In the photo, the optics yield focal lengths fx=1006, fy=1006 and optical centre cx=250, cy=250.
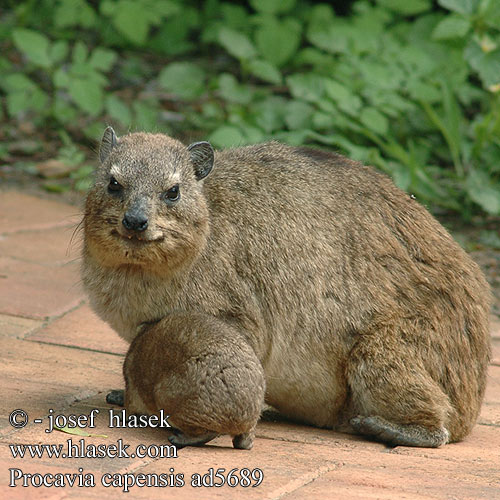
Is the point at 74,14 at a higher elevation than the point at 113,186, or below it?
higher

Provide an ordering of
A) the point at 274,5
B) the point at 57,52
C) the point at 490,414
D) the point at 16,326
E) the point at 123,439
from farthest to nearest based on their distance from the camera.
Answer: the point at 274,5 < the point at 57,52 < the point at 16,326 < the point at 490,414 < the point at 123,439

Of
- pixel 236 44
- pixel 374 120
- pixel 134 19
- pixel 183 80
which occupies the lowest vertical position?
pixel 374 120

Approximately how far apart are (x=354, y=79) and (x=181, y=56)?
326 centimetres

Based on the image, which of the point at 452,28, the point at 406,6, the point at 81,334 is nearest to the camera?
the point at 81,334

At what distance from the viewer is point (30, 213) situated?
7.51 m

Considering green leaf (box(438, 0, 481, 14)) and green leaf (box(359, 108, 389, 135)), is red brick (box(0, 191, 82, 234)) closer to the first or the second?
green leaf (box(359, 108, 389, 135))

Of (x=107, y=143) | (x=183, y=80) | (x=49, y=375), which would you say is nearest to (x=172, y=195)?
(x=107, y=143)

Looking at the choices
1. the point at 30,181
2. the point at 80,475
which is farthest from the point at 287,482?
the point at 30,181

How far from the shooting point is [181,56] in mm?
10961

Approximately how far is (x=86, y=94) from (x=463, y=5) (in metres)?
3.13

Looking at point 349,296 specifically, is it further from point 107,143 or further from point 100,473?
point 100,473

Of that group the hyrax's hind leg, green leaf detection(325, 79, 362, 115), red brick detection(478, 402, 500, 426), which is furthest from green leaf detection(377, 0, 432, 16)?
the hyrax's hind leg

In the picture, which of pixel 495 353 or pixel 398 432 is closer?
pixel 398 432

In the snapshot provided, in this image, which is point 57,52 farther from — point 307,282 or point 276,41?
point 307,282
